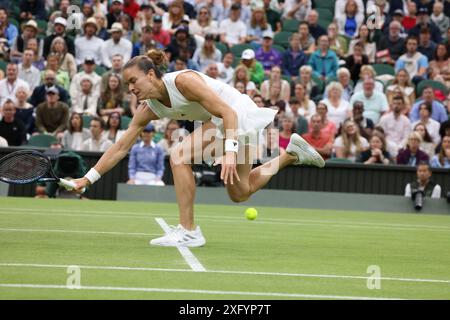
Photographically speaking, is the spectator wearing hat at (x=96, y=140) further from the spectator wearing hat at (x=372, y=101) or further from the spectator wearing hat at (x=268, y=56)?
the spectator wearing hat at (x=372, y=101)

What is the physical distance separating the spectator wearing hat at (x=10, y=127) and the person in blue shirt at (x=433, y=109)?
7.19 metres

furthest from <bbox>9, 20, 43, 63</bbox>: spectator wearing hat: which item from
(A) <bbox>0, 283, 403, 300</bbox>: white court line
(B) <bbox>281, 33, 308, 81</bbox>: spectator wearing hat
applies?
(A) <bbox>0, 283, 403, 300</bbox>: white court line

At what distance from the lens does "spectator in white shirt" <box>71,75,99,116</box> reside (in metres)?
18.4

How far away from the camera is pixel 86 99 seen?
1845 centimetres

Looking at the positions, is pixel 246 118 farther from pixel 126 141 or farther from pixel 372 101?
pixel 372 101

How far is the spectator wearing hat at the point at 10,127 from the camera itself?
1711 cm

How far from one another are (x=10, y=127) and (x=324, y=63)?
661 centimetres

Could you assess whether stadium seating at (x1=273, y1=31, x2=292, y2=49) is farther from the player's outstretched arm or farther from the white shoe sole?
the white shoe sole

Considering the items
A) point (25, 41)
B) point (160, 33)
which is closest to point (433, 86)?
point (160, 33)

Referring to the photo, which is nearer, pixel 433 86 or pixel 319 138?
pixel 319 138

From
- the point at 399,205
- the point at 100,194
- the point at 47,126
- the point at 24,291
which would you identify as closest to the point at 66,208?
the point at 100,194

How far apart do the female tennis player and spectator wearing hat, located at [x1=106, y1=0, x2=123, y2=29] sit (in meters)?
12.0
